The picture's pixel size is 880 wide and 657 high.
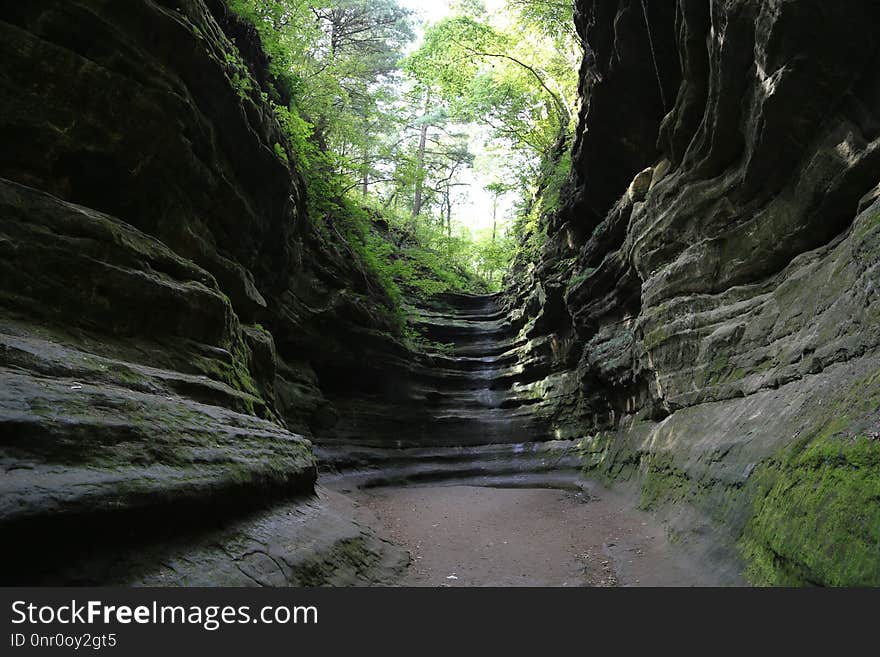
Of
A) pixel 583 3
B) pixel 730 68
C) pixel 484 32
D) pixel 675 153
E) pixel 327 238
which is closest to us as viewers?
pixel 730 68

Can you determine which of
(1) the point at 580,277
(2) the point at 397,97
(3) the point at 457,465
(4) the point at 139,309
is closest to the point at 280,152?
(4) the point at 139,309

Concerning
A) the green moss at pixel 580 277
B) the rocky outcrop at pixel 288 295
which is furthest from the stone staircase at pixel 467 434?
the green moss at pixel 580 277

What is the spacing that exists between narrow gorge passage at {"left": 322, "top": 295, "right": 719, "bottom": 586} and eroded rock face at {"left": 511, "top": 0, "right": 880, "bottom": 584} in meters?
1.04

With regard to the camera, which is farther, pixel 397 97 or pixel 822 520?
pixel 397 97

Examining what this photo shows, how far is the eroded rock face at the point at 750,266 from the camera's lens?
3875 mm

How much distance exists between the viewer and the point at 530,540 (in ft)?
25.5

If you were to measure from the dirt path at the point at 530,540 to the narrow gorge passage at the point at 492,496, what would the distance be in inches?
0.8

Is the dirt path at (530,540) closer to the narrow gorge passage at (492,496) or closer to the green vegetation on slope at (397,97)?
the narrow gorge passage at (492,496)

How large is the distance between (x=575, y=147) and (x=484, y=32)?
363 inches

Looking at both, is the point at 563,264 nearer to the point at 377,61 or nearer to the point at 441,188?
the point at 377,61

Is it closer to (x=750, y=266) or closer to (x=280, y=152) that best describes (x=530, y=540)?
(x=750, y=266)

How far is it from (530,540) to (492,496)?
4333 millimetres

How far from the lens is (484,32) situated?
20.0m
